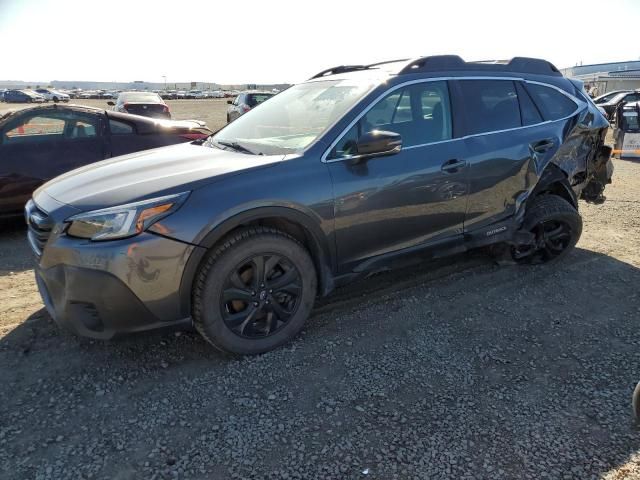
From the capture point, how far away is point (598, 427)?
8.28ft

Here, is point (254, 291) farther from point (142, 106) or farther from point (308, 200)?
point (142, 106)

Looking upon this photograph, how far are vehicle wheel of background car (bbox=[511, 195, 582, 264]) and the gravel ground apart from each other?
2.02 ft

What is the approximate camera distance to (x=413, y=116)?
3.65 meters

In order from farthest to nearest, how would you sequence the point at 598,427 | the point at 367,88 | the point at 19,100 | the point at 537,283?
the point at 19,100, the point at 537,283, the point at 367,88, the point at 598,427

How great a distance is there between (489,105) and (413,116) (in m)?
0.82

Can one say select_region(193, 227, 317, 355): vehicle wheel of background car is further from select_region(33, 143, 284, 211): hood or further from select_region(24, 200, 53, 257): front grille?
select_region(24, 200, 53, 257): front grille

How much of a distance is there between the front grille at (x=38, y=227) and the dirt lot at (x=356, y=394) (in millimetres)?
722

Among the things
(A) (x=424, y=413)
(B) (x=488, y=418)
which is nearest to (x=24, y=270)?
(A) (x=424, y=413)

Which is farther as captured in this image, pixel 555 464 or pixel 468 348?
pixel 468 348

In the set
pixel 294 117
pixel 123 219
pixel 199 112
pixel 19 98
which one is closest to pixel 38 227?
pixel 123 219

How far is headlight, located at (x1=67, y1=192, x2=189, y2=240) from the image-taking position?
2.65 meters

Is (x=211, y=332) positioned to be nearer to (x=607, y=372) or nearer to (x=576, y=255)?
(x=607, y=372)

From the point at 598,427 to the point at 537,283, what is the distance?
1910 mm

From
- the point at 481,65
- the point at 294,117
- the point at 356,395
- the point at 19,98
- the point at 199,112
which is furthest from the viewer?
the point at 19,98
